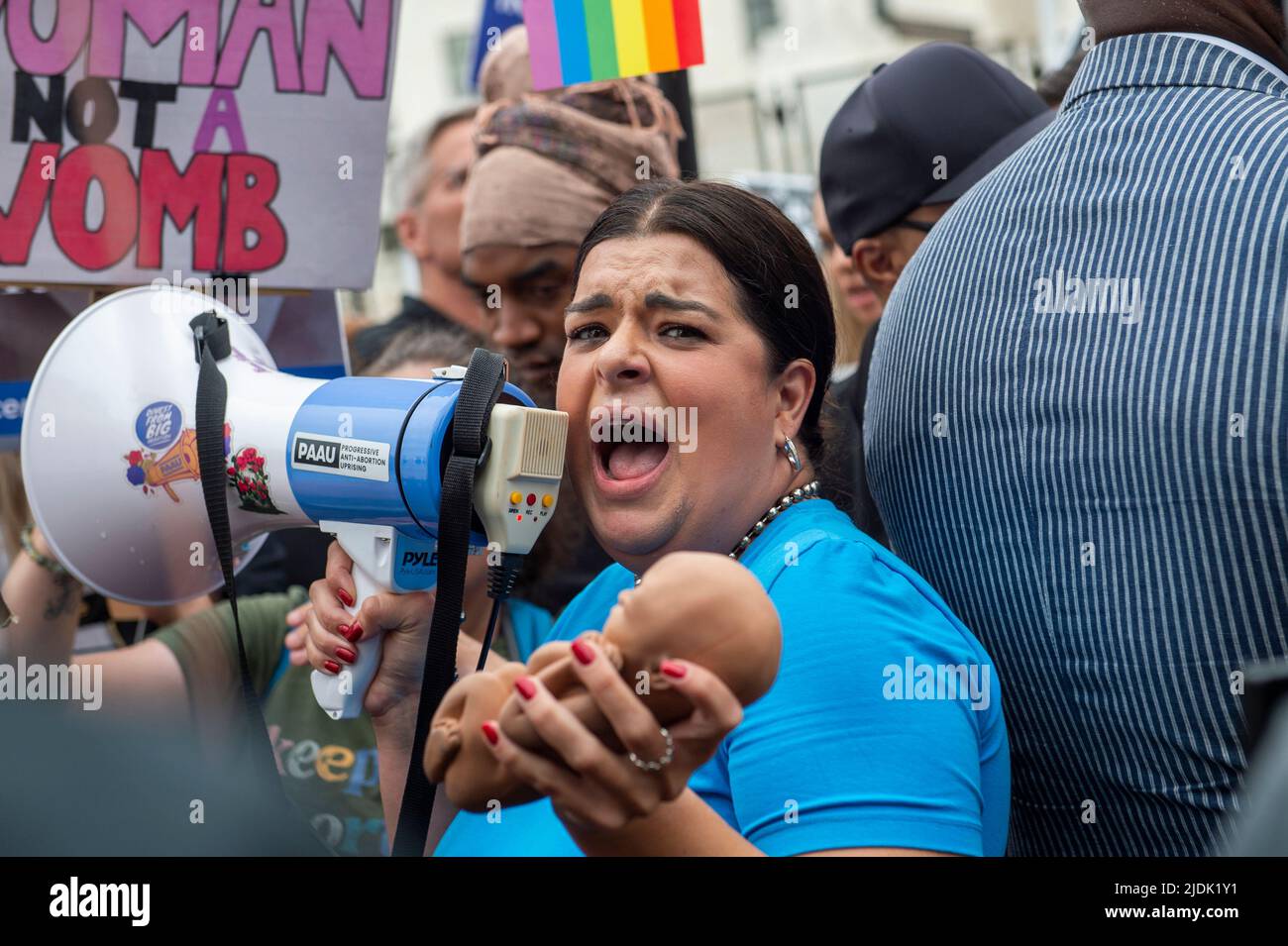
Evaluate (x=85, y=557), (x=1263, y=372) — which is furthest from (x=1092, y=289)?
(x=85, y=557)

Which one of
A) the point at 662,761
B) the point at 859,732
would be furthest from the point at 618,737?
the point at 859,732

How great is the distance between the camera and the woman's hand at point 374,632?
1946mm

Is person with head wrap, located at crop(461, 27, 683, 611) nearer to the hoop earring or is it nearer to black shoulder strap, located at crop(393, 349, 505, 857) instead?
the hoop earring

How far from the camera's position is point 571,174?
2.95 m

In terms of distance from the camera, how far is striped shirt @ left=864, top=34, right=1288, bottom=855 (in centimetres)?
153

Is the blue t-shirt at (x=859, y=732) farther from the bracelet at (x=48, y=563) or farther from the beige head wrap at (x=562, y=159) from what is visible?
the beige head wrap at (x=562, y=159)

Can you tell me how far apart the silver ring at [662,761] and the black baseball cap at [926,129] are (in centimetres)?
171

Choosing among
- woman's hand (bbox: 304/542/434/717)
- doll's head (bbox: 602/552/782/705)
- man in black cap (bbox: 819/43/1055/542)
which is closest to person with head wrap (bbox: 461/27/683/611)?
man in black cap (bbox: 819/43/1055/542)

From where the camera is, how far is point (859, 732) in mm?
1477

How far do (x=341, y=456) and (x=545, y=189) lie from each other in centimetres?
130

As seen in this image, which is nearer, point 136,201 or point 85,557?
point 85,557

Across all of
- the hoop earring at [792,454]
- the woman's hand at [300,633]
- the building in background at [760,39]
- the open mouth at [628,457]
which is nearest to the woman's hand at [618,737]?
the open mouth at [628,457]
